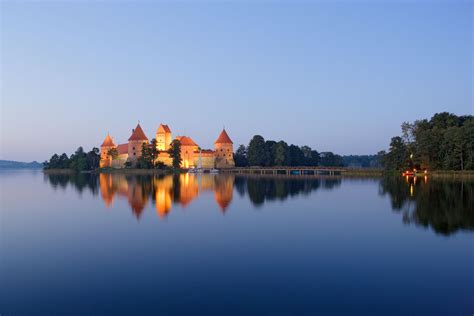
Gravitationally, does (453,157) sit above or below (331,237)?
above

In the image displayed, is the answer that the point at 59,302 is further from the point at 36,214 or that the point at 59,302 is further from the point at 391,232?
the point at 36,214

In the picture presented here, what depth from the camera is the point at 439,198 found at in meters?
28.3

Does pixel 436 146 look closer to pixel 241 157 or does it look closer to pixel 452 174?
pixel 452 174

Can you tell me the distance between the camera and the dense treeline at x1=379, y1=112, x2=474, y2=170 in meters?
51.4

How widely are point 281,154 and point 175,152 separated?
82.3ft

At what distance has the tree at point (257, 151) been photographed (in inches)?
3819

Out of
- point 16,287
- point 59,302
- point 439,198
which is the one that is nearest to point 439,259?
point 59,302

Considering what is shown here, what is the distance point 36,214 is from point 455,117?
59950mm

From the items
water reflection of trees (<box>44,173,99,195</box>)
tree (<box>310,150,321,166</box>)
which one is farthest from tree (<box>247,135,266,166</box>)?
water reflection of trees (<box>44,173,99,195</box>)

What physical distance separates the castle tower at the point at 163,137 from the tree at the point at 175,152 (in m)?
11.8

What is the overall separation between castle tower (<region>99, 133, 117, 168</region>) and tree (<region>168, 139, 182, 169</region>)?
70.9 feet

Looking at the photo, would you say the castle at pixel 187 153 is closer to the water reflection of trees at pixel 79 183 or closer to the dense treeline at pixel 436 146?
the water reflection of trees at pixel 79 183

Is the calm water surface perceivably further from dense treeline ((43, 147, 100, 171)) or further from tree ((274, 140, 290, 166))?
dense treeline ((43, 147, 100, 171))

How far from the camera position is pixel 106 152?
346 ft
